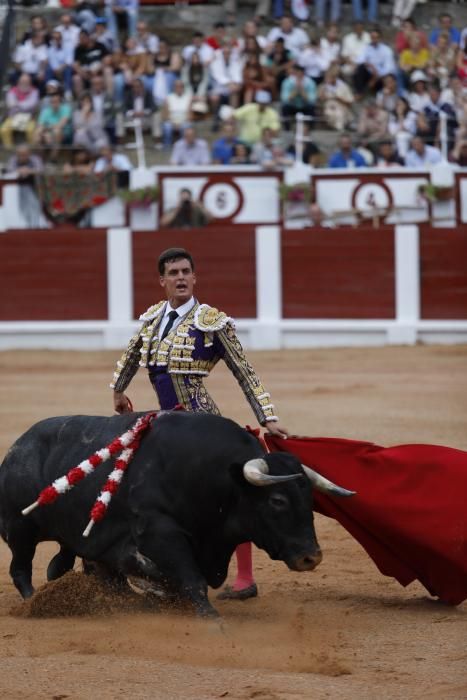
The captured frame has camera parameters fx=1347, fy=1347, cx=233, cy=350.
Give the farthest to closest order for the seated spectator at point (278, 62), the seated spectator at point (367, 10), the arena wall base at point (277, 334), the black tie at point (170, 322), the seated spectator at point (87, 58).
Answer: the seated spectator at point (367, 10)
the seated spectator at point (87, 58)
the seated spectator at point (278, 62)
the arena wall base at point (277, 334)
the black tie at point (170, 322)

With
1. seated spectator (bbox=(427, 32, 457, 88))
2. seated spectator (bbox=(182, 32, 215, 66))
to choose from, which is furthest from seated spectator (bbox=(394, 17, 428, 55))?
seated spectator (bbox=(182, 32, 215, 66))

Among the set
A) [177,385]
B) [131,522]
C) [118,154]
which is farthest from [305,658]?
[118,154]

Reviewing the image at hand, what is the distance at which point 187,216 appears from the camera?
1333 centimetres

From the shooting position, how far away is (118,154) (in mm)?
13391

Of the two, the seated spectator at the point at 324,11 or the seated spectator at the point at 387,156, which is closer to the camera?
the seated spectator at the point at 387,156

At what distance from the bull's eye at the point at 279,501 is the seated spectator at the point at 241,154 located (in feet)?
32.1

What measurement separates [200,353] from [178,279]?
0.25 metres

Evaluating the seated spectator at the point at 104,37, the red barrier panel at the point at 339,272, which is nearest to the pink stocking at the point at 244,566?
the red barrier panel at the point at 339,272

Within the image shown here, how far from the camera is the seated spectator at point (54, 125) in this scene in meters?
13.2

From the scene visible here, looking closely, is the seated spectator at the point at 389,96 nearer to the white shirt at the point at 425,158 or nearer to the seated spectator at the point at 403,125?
the seated spectator at the point at 403,125

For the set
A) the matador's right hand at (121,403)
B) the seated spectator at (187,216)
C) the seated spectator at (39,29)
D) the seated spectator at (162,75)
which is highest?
the seated spectator at (39,29)

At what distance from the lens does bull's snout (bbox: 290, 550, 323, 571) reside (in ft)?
12.4

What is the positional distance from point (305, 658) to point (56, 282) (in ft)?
32.8

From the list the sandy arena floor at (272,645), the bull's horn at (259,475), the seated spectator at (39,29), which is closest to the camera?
the sandy arena floor at (272,645)
